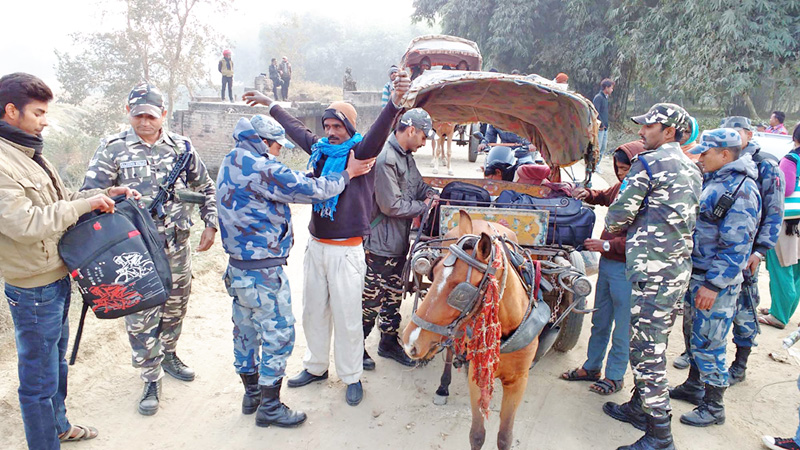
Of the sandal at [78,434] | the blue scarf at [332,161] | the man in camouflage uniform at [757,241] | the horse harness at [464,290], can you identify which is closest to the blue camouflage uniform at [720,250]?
the man in camouflage uniform at [757,241]

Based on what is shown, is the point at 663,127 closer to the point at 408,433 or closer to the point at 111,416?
the point at 408,433

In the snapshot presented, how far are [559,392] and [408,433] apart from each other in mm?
1410

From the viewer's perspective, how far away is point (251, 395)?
146 inches

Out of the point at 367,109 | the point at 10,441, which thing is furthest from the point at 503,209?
the point at 367,109

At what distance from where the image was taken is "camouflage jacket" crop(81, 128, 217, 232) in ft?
11.3

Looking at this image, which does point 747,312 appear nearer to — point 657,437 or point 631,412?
point 631,412

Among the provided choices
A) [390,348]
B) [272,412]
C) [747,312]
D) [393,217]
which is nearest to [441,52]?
[393,217]

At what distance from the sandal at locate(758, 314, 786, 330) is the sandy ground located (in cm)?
77

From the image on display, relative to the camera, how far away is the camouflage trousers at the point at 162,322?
3.54 meters

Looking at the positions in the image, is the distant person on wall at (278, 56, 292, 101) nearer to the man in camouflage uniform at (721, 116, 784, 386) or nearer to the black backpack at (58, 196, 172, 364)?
the black backpack at (58, 196, 172, 364)

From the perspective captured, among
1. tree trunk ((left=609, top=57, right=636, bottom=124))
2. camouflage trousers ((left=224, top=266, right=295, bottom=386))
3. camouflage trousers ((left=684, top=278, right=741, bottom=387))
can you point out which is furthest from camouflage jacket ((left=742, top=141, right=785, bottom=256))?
tree trunk ((left=609, top=57, right=636, bottom=124))

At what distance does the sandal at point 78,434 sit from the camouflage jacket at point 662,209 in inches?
151

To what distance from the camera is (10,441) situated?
3270 millimetres

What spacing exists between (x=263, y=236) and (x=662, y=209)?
8.66 ft
